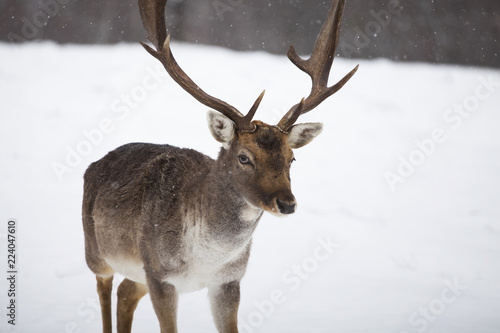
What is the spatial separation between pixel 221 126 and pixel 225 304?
127cm

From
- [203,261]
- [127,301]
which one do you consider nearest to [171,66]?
[203,261]

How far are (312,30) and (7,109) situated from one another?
7280 mm

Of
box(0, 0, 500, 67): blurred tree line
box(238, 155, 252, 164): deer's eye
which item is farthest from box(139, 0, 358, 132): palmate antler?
box(0, 0, 500, 67): blurred tree line

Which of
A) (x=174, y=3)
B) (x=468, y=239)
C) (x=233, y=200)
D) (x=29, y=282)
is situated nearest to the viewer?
(x=233, y=200)

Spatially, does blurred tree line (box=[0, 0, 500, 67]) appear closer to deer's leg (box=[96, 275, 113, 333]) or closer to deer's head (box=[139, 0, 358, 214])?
deer's head (box=[139, 0, 358, 214])

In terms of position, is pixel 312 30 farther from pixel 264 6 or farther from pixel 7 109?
pixel 7 109

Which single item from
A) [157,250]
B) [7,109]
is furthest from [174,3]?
[157,250]

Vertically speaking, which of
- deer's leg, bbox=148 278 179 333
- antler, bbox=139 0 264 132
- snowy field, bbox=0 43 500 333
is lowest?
snowy field, bbox=0 43 500 333

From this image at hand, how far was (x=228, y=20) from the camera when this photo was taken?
1579cm

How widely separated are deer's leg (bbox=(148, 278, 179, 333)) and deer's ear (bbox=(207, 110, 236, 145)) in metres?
1.08

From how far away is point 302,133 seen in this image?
4.52 m

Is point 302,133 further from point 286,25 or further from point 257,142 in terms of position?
point 286,25

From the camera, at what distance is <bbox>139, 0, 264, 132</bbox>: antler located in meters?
4.37

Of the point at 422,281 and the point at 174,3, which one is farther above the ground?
the point at 422,281
